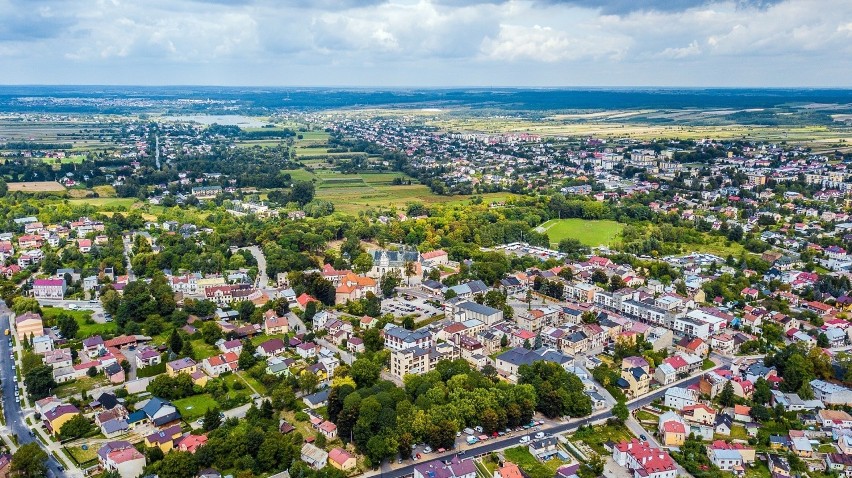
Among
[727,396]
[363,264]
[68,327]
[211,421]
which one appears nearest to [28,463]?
[211,421]

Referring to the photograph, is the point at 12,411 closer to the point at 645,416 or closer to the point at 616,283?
the point at 645,416

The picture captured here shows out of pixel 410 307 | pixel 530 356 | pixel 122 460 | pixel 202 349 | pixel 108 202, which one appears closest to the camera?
pixel 122 460

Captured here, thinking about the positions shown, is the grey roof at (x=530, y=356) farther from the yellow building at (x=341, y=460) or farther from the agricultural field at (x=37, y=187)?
the agricultural field at (x=37, y=187)

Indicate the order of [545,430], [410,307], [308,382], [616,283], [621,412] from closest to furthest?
[545,430] < [621,412] < [308,382] < [410,307] < [616,283]

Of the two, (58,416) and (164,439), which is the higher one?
(58,416)

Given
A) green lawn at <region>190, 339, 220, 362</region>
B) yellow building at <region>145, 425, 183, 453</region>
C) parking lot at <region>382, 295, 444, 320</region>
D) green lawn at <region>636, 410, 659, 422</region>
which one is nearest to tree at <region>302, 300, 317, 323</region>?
parking lot at <region>382, 295, 444, 320</region>

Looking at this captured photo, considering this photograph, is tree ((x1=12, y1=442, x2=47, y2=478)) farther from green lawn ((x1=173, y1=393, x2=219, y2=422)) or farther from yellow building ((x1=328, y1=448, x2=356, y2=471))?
yellow building ((x1=328, y1=448, x2=356, y2=471))

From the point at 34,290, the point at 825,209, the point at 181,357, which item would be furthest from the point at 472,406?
the point at 825,209
